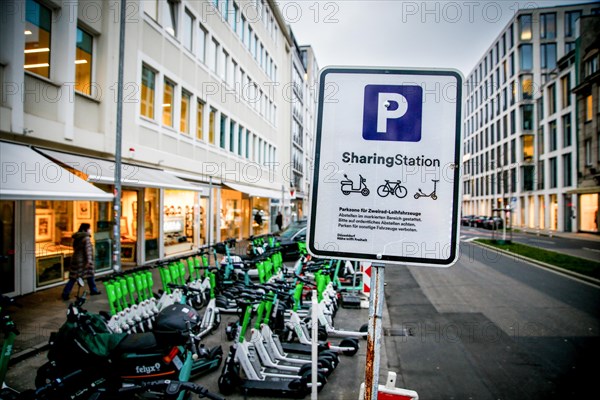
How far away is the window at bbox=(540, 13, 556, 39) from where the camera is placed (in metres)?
46.3

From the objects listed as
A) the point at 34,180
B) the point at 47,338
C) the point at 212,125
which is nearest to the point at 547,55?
the point at 212,125

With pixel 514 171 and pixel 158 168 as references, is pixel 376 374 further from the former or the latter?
pixel 514 171

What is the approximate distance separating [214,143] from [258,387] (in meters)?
15.6

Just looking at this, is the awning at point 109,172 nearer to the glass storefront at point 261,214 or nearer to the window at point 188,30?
the window at point 188,30

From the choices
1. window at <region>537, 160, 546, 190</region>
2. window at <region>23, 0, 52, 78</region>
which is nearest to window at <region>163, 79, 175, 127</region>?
window at <region>23, 0, 52, 78</region>

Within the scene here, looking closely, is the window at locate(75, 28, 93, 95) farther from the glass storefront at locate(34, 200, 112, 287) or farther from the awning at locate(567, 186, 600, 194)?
the awning at locate(567, 186, 600, 194)

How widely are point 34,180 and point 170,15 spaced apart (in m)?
10.2

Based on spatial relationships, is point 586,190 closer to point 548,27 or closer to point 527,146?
point 527,146

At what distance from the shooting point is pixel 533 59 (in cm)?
4700

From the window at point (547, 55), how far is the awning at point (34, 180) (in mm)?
55276

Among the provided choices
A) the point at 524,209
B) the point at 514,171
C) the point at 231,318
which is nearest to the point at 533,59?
the point at 514,171

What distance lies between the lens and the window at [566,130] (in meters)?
35.7

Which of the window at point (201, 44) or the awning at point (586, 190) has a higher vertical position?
the window at point (201, 44)

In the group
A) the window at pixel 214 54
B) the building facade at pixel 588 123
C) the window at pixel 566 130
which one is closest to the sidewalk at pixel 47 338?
the window at pixel 214 54
